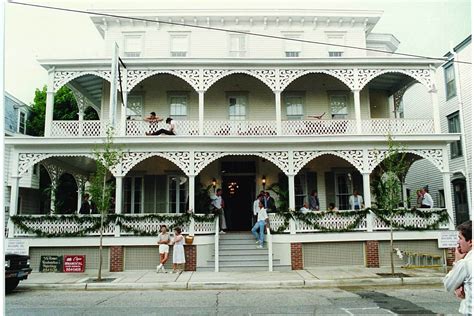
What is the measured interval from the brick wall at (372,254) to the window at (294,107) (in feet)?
20.8

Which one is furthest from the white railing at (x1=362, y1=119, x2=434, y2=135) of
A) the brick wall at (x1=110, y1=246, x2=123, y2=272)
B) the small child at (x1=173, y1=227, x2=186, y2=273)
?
the brick wall at (x1=110, y1=246, x2=123, y2=272)

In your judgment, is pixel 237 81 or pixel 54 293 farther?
pixel 237 81

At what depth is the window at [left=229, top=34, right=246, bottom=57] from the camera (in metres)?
19.5

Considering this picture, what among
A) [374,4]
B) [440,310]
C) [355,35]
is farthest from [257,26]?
[440,310]

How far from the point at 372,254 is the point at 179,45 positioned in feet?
40.4

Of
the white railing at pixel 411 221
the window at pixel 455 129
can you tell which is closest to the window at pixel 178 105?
the white railing at pixel 411 221

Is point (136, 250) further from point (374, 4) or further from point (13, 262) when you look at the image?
point (374, 4)

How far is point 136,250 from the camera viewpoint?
1433 centimetres

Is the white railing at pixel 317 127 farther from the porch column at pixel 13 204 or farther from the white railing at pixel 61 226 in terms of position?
the porch column at pixel 13 204

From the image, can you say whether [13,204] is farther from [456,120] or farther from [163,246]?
[456,120]

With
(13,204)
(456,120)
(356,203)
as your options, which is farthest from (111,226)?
(456,120)

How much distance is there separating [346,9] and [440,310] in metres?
15.1

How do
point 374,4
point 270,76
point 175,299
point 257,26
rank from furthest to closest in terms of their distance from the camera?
point 257,26, point 270,76, point 175,299, point 374,4

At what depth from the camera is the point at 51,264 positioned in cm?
1380
